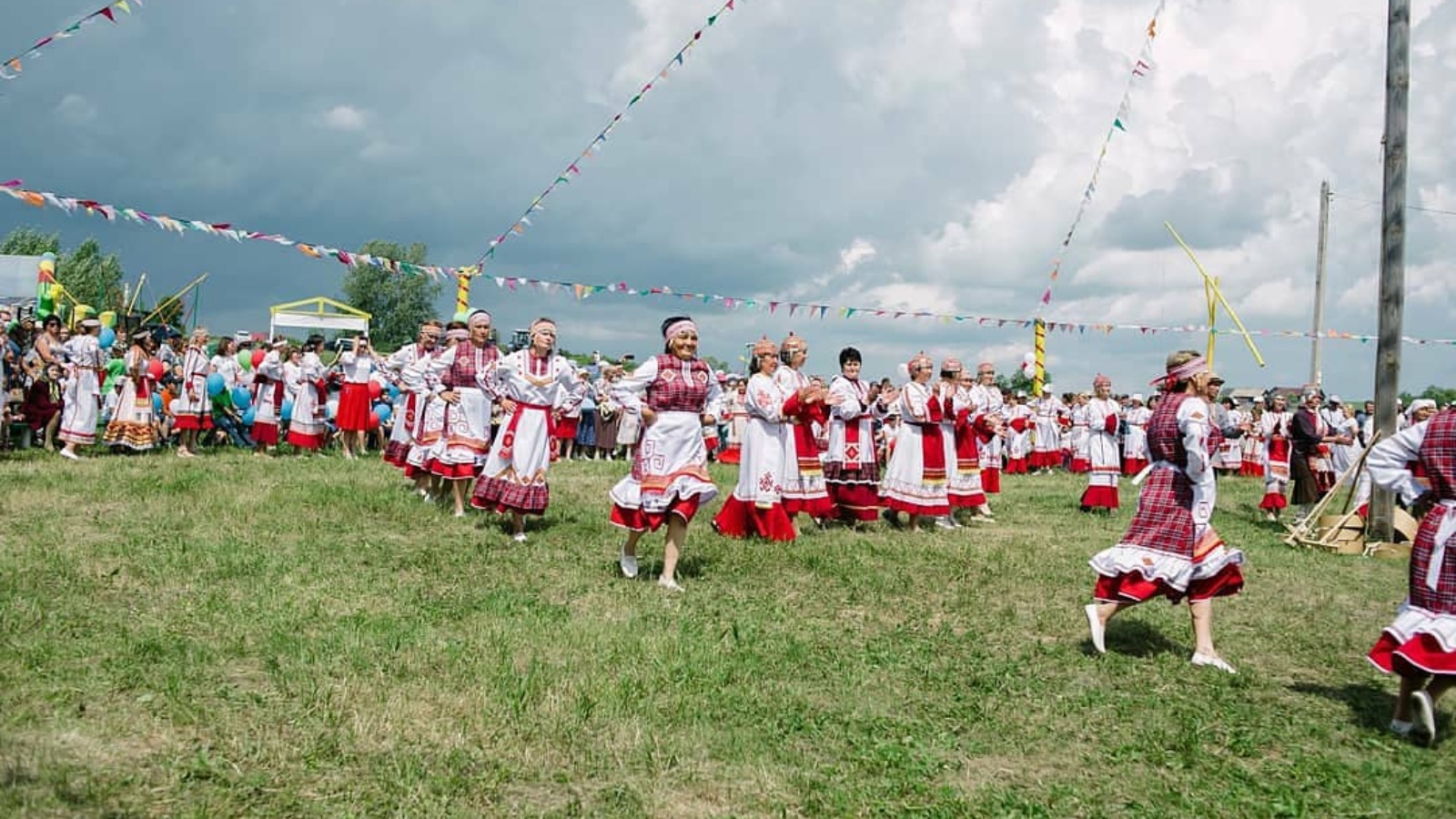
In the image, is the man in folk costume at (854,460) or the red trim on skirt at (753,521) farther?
the man in folk costume at (854,460)

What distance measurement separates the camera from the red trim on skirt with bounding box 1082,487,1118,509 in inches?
575

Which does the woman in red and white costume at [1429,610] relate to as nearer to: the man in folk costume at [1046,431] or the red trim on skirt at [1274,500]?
the red trim on skirt at [1274,500]

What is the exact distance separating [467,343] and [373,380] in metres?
7.82

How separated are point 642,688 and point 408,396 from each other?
8.97 m

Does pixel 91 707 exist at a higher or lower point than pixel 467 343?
lower

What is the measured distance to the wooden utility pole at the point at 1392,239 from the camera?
12031mm

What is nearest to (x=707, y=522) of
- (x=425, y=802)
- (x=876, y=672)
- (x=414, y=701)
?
(x=876, y=672)

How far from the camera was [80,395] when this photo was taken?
1527cm

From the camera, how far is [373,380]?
18.5m

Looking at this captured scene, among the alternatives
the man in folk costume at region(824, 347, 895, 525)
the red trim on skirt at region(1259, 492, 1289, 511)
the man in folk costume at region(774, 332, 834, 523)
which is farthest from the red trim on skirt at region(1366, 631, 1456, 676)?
the red trim on skirt at region(1259, 492, 1289, 511)

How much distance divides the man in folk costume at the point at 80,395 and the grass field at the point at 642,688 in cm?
672

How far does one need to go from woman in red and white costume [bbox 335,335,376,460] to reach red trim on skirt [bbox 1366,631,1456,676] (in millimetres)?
15349

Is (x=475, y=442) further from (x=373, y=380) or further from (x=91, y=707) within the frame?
(x=373, y=380)

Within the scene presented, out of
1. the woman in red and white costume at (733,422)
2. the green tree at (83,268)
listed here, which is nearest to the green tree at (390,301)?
the green tree at (83,268)
